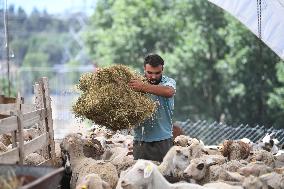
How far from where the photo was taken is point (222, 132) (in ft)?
60.2

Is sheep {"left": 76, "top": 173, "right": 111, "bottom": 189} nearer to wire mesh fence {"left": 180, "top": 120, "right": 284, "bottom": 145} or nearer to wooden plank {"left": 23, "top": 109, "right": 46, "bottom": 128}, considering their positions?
wooden plank {"left": 23, "top": 109, "right": 46, "bottom": 128}

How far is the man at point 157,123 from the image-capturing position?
367 inches

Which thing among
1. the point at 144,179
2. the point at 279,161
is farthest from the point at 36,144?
Answer: the point at 279,161

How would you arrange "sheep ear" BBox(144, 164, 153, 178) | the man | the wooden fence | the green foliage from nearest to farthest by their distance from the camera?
1. "sheep ear" BBox(144, 164, 153, 178)
2. the wooden fence
3. the man
4. the green foliage

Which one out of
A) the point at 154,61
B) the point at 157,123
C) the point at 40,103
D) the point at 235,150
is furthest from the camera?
the point at 235,150

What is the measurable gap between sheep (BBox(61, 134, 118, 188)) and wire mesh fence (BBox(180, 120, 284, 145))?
6.79 meters

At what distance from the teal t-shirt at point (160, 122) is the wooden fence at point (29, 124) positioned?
1.57m

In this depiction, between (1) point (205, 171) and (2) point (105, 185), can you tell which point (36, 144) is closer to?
(2) point (105, 185)

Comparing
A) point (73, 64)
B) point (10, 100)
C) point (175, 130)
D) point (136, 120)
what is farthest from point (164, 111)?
point (73, 64)

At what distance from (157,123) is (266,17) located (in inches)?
178

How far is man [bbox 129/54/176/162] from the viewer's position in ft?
30.6

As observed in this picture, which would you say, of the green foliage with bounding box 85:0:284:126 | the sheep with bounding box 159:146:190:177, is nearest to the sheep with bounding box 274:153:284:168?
the sheep with bounding box 159:146:190:177

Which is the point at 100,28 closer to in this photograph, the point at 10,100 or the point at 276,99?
the point at 276,99

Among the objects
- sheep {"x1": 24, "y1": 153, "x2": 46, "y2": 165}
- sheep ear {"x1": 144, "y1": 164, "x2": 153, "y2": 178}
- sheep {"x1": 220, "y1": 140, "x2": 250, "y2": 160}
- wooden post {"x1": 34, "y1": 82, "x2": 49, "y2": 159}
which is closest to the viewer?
sheep ear {"x1": 144, "y1": 164, "x2": 153, "y2": 178}
